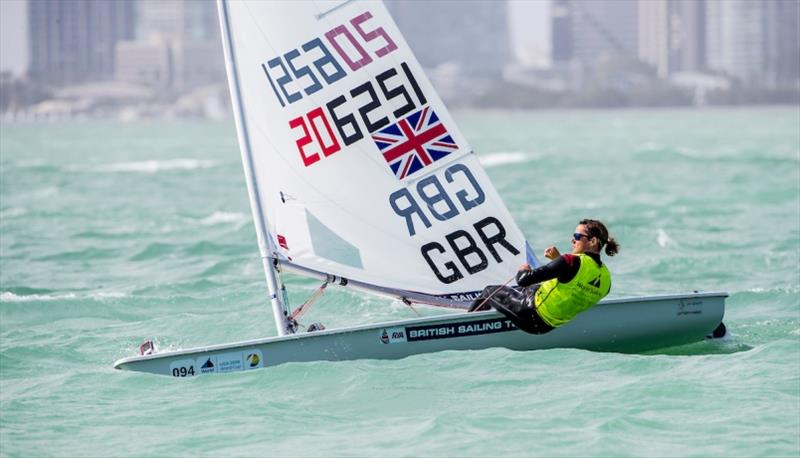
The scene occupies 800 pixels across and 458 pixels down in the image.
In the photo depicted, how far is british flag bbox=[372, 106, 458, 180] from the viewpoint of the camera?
9.28m

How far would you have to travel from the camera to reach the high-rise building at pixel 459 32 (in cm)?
16362

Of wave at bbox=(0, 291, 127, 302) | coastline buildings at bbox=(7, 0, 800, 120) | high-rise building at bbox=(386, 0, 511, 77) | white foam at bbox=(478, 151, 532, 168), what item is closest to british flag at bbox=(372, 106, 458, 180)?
wave at bbox=(0, 291, 127, 302)

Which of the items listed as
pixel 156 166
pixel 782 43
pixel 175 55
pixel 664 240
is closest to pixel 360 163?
pixel 664 240

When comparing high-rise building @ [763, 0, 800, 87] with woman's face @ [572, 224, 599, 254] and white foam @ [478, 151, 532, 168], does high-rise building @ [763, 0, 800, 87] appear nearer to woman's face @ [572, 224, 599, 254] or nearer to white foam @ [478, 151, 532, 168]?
white foam @ [478, 151, 532, 168]

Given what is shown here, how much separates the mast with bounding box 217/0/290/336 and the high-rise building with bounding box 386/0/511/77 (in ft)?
496

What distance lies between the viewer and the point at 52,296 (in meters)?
13.1

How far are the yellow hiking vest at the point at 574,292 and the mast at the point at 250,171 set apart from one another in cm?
158

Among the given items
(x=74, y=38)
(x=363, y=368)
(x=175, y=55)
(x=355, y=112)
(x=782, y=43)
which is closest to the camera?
(x=363, y=368)

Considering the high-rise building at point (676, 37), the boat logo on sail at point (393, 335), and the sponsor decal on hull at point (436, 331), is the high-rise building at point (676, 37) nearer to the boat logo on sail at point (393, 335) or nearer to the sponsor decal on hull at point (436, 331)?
the sponsor decal on hull at point (436, 331)

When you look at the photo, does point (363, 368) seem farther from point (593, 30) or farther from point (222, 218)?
point (593, 30)

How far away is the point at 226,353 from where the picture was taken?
339 inches

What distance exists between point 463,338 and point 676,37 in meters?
153

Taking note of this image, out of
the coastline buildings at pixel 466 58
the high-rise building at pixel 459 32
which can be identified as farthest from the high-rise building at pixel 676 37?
the high-rise building at pixel 459 32

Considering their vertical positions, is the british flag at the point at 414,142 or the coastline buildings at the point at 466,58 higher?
the coastline buildings at the point at 466,58
